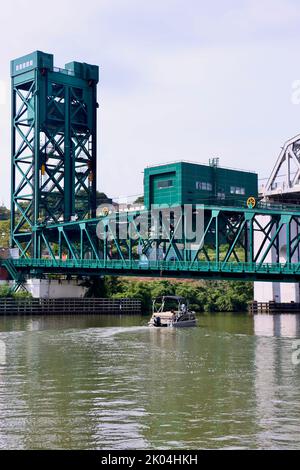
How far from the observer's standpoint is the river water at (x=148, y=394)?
29.5 m

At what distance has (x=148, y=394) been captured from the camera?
3834 centimetres

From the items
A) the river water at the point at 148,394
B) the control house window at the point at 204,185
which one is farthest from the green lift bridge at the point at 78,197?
the river water at the point at 148,394

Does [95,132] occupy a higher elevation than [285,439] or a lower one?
higher

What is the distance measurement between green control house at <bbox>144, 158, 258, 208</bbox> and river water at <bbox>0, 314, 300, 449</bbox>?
4404 centimetres

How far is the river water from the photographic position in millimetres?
29531

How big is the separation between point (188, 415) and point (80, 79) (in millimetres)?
119685

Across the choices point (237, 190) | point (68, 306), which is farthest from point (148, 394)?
point (68, 306)

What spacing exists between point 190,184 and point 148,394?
72445mm

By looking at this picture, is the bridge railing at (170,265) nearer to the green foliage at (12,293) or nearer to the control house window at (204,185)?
the green foliage at (12,293)

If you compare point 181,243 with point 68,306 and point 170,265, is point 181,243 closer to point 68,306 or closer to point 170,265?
point 170,265

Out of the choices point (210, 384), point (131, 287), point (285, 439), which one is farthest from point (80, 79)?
point (285, 439)
